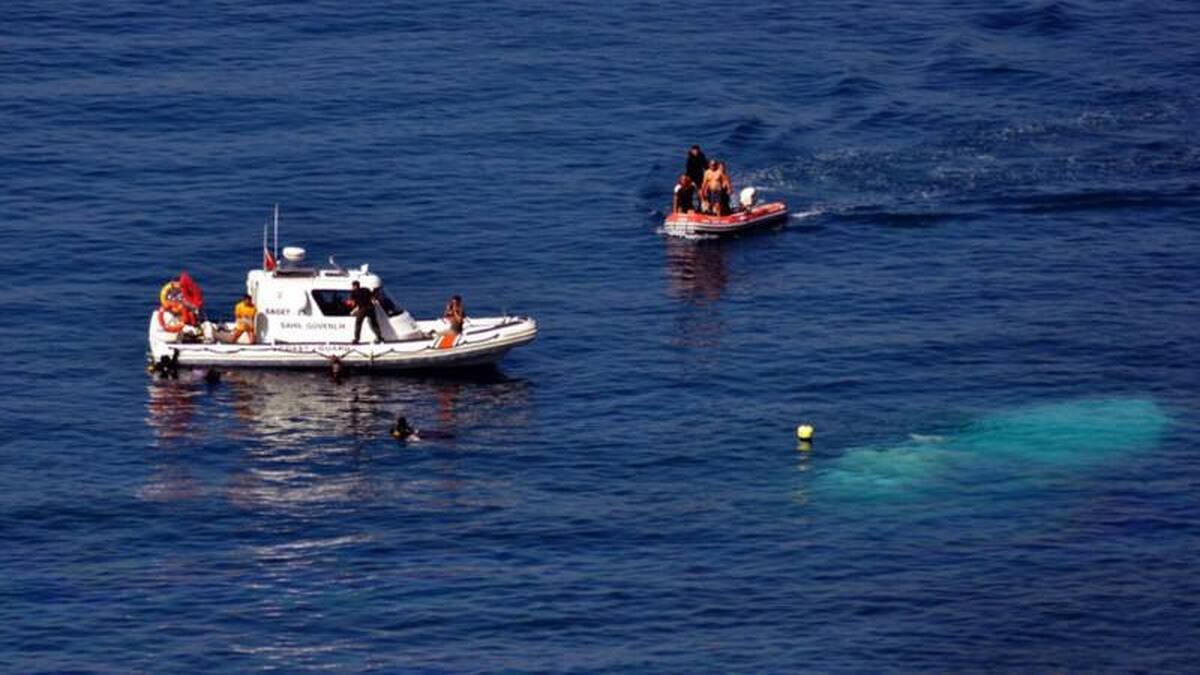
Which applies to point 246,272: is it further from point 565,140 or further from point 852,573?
point 852,573

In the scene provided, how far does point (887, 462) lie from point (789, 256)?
65.7ft

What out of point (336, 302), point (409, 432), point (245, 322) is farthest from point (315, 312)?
point (409, 432)

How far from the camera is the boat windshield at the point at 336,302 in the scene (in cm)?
7850

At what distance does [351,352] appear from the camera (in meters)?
77.3

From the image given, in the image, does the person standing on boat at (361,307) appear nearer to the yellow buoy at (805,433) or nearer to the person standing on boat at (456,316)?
the person standing on boat at (456,316)

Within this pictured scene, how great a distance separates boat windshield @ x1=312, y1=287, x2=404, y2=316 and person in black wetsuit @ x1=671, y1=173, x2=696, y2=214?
638 inches

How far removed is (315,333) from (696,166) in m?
20.0

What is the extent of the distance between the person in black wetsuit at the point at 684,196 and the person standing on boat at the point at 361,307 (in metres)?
17.1

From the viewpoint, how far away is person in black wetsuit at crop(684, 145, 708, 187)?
91.6 m

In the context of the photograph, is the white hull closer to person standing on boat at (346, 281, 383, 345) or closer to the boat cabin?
person standing on boat at (346, 281, 383, 345)

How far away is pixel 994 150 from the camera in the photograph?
9969 cm

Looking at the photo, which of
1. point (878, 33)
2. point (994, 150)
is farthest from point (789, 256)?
point (878, 33)

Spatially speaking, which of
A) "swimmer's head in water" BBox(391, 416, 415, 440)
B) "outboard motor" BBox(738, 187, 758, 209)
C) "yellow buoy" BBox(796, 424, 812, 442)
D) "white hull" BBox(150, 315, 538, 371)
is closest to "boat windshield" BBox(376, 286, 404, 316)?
"white hull" BBox(150, 315, 538, 371)

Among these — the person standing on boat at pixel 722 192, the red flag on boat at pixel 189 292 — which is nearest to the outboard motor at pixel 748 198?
the person standing on boat at pixel 722 192
